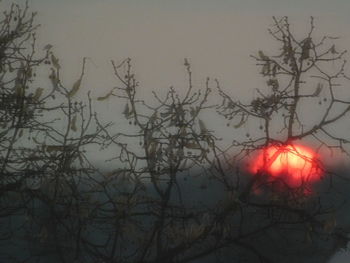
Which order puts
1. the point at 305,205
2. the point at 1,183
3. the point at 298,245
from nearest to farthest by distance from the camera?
the point at 1,183 → the point at 305,205 → the point at 298,245

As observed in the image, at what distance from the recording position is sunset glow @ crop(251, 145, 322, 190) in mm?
6055

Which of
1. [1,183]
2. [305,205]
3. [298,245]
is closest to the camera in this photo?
[1,183]

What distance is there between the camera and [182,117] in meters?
5.90

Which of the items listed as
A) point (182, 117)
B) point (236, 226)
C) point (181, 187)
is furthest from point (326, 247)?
point (182, 117)

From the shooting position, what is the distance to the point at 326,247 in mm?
6270

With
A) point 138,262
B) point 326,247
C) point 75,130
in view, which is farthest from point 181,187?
point 326,247

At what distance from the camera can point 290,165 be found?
6.13 meters

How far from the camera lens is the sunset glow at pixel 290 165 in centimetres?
605

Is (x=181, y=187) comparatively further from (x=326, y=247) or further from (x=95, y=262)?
(x=326, y=247)

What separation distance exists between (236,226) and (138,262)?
1.17 metres

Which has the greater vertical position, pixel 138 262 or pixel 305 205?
pixel 305 205

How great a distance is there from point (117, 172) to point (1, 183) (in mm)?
1226

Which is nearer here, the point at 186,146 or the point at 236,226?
the point at 186,146

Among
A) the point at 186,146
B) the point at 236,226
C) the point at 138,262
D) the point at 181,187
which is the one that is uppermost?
the point at 186,146
